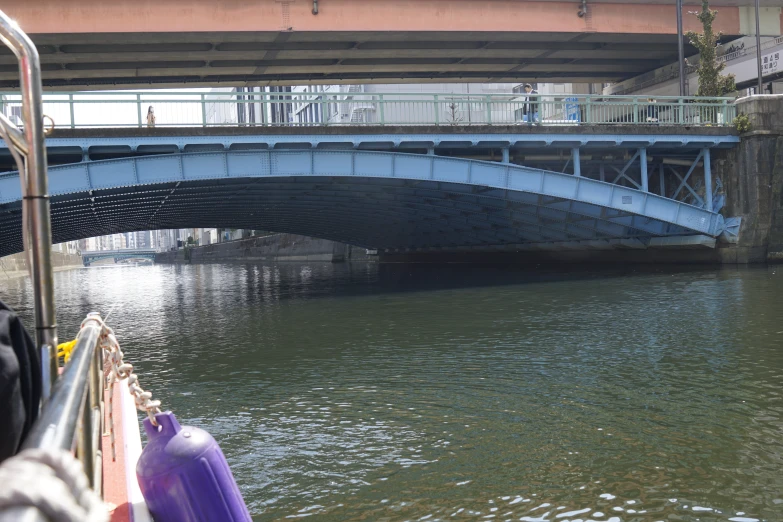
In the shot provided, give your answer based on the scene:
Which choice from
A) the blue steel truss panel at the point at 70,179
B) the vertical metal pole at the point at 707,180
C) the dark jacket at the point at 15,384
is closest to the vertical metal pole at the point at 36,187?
the dark jacket at the point at 15,384

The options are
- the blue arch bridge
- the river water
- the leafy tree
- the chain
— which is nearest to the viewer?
the chain

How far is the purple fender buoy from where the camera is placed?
3443 millimetres

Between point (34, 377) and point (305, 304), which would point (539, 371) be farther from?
point (305, 304)

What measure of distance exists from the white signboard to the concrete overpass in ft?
4.63

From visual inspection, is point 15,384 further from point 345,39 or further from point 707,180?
point 345,39

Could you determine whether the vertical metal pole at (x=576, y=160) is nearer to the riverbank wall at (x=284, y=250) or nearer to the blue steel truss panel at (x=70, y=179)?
the blue steel truss panel at (x=70, y=179)

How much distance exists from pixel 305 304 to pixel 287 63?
54.2ft

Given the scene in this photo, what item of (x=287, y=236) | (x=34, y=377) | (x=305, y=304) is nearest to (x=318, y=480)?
(x=34, y=377)

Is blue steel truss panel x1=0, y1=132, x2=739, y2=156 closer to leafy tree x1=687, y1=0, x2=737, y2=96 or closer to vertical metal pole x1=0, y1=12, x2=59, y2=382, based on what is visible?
leafy tree x1=687, y1=0, x2=737, y2=96

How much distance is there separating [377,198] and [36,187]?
90.1ft

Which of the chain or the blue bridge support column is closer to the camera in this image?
the chain

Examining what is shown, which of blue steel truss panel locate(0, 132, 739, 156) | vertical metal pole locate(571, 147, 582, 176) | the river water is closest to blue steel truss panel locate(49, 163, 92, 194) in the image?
blue steel truss panel locate(0, 132, 739, 156)

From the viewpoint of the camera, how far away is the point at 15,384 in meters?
1.85

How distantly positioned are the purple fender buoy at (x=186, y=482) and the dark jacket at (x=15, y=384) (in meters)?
1.38
